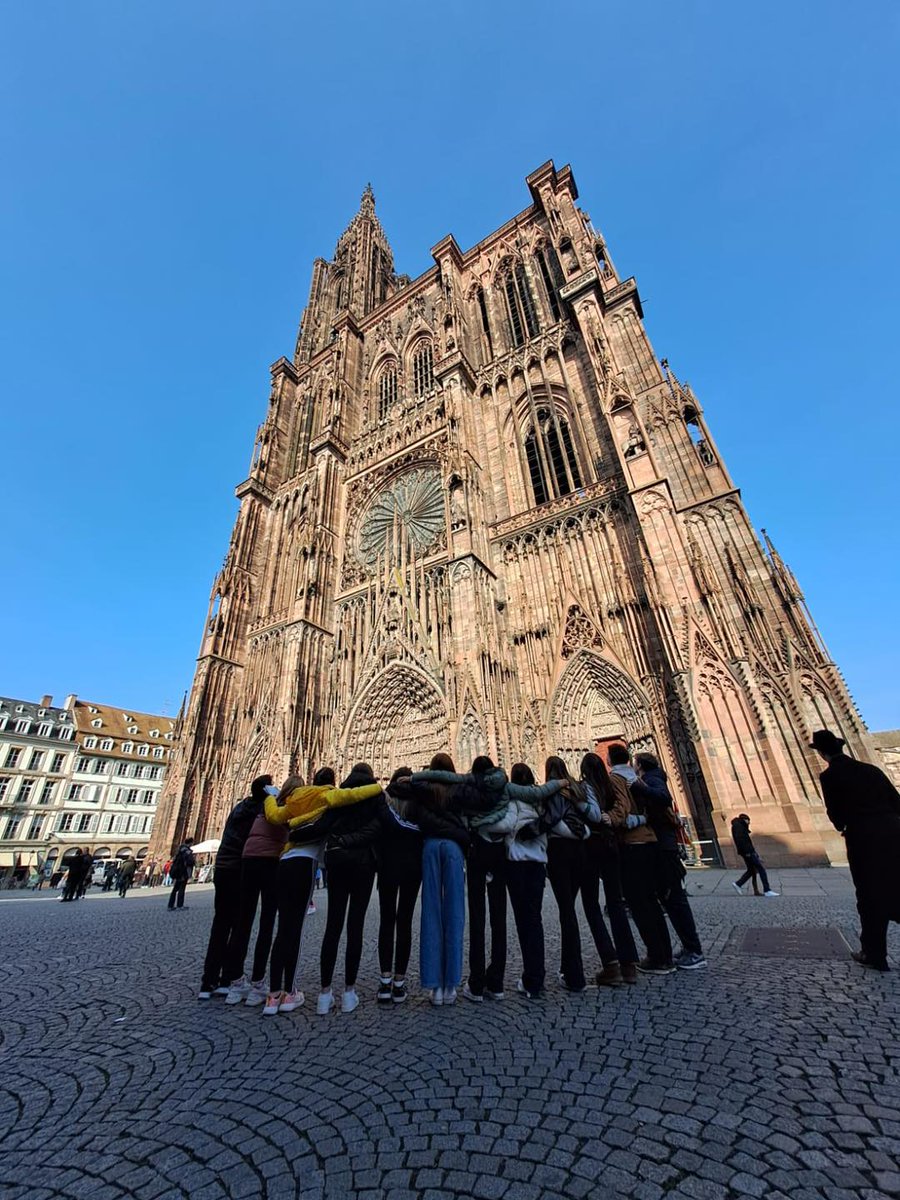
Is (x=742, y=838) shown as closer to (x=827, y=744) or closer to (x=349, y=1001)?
(x=827, y=744)

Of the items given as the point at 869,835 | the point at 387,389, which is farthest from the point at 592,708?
the point at 387,389

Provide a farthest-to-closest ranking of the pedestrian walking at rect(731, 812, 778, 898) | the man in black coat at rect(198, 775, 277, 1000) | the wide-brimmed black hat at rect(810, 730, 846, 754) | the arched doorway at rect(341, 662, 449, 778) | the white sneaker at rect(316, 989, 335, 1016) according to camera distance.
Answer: the arched doorway at rect(341, 662, 449, 778), the pedestrian walking at rect(731, 812, 778, 898), the wide-brimmed black hat at rect(810, 730, 846, 754), the man in black coat at rect(198, 775, 277, 1000), the white sneaker at rect(316, 989, 335, 1016)

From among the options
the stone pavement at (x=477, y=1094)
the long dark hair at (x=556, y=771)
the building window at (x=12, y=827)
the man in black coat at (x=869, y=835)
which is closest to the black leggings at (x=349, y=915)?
the stone pavement at (x=477, y=1094)

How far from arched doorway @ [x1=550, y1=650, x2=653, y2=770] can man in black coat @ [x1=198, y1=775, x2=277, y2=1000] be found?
36.9 feet

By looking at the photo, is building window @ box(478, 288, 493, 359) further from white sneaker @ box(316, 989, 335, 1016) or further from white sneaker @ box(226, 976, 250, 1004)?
white sneaker @ box(316, 989, 335, 1016)

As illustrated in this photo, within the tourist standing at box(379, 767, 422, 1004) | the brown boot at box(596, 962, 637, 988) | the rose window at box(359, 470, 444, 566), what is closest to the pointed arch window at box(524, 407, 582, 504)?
the rose window at box(359, 470, 444, 566)

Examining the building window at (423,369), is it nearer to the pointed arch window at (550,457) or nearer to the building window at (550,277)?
the building window at (550,277)

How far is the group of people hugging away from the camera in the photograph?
11.5 feet

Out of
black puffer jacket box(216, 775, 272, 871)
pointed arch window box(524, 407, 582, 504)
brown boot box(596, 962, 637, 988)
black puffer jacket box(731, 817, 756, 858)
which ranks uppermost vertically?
pointed arch window box(524, 407, 582, 504)

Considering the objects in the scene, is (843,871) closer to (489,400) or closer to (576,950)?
(576,950)

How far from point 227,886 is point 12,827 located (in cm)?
3946

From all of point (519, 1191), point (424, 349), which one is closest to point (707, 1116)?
point (519, 1191)

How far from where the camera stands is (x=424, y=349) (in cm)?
2789

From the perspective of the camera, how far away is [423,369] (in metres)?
27.3
